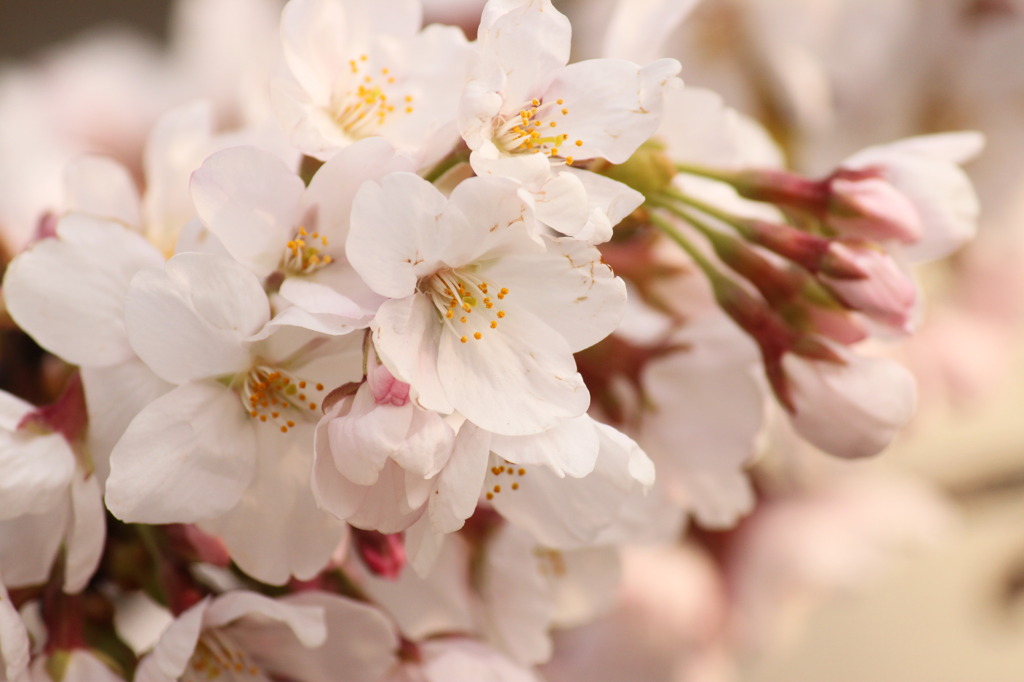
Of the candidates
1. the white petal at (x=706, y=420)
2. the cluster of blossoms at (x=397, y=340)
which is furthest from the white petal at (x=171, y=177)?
the white petal at (x=706, y=420)

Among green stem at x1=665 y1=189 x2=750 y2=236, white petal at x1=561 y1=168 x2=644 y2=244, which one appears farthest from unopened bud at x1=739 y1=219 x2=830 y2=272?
white petal at x1=561 y1=168 x2=644 y2=244

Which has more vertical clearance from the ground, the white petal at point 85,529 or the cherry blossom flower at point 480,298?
the cherry blossom flower at point 480,298

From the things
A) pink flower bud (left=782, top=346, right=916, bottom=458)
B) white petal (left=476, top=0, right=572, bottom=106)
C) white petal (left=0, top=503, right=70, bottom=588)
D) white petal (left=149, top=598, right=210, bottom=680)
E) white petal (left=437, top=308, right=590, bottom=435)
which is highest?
white petal (left=476, top=0, right=572, bottom=106)

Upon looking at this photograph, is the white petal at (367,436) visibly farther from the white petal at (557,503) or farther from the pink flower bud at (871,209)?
the pink flower bud at (871,209)

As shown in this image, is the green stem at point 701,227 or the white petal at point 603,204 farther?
the green stem at point 701,227

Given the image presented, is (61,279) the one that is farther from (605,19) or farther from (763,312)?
(605,19)

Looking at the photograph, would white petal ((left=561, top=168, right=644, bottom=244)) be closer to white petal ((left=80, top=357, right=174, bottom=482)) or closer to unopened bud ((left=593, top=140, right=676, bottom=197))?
unopened bud ((left=593, top=140, right=676, bottom=197))

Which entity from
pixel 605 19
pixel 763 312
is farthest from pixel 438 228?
pixel 605 19
